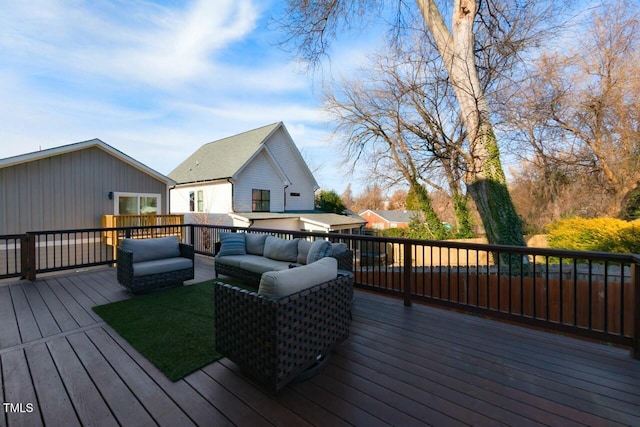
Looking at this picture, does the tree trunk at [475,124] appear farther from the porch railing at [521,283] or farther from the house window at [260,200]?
the house window at [260,200]

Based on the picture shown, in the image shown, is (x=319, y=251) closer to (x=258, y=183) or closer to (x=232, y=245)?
(x=232, y=245)

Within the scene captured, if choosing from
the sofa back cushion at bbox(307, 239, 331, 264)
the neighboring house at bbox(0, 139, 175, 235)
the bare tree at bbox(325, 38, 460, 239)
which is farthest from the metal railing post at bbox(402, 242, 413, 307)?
the neighboring house at bbox(0, 139, 175, 235)

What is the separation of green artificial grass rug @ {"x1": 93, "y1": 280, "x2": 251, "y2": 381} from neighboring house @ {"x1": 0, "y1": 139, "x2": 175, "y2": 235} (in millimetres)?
6914

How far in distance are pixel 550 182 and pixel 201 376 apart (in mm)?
14663

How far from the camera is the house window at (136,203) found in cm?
967

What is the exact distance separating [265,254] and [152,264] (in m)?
1.69

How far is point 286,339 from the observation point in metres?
1.89

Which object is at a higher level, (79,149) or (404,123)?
(404,123)

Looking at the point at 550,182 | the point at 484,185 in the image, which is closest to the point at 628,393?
the point at 484,185

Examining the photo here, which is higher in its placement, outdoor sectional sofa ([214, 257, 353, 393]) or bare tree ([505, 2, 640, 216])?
bare tree ([505, 2, 640, 216])

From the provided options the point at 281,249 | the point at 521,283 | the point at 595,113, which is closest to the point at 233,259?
the point at 281,249

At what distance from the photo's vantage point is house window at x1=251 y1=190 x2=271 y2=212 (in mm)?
13875

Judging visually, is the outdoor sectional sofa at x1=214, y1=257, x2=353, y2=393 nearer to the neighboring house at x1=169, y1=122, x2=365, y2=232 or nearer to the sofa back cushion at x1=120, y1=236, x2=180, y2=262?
the sofa back cushion at x1=120, y1=236, x2=180, y2=262

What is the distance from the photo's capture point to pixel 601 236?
24.9ft
